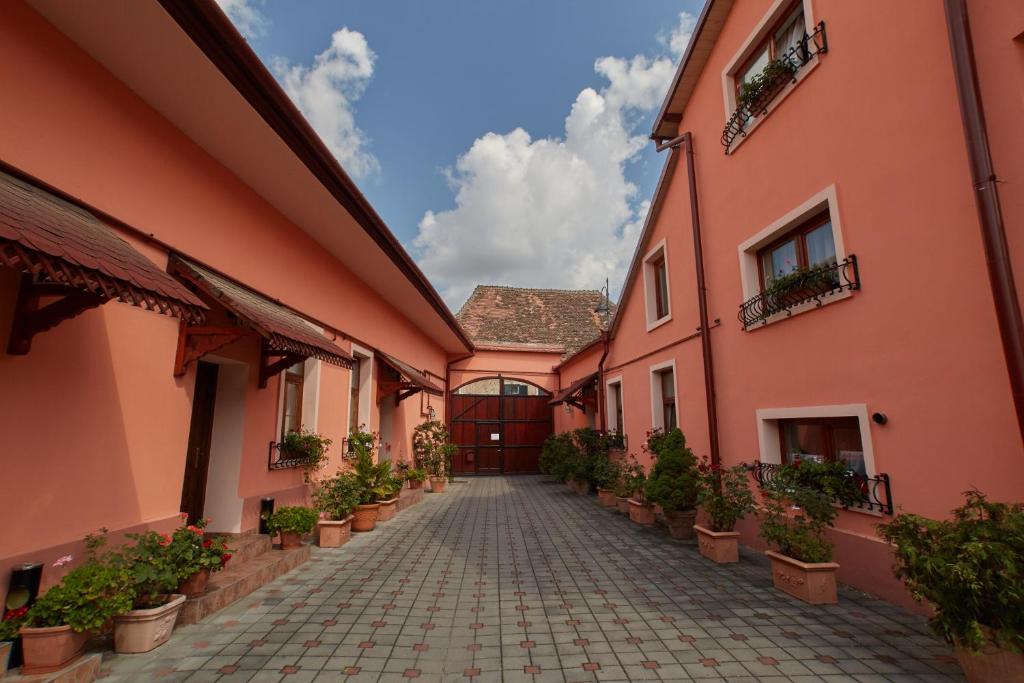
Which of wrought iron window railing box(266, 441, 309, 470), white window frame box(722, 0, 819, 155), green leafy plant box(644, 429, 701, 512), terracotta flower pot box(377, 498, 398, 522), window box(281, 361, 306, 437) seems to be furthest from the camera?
terracotta flower pot box(377, 498, 398, 522)

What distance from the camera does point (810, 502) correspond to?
4.61 metres

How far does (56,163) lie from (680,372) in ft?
27.2

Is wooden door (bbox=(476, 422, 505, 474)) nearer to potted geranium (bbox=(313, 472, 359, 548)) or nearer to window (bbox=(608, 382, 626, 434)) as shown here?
window (bbox=(608, 382, 626, 434))

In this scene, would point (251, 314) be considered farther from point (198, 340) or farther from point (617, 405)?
point (617, 405)

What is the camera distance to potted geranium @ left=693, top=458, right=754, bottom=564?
18.9ft

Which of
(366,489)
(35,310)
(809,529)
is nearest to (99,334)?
(35,310)

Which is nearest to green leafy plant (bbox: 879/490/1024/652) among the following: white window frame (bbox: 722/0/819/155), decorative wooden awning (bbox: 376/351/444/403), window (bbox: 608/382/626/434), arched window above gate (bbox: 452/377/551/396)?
white window frame (bbox: 722/0/819/155)

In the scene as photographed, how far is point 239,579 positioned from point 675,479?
5.67m

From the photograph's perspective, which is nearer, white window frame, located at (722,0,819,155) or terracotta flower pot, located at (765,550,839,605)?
terracotta flower pot, located at (765,550,839,605)

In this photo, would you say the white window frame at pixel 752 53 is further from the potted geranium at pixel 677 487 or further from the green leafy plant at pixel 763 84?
the potted geranium at pixel 677 487

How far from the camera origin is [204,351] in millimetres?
4609

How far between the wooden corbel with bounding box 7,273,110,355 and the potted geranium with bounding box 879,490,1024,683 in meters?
5.52

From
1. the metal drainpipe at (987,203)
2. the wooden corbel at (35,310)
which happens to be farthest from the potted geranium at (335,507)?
the metal drainpipe at (987,203)

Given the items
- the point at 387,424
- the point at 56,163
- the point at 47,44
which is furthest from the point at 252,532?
the point at 387,424
